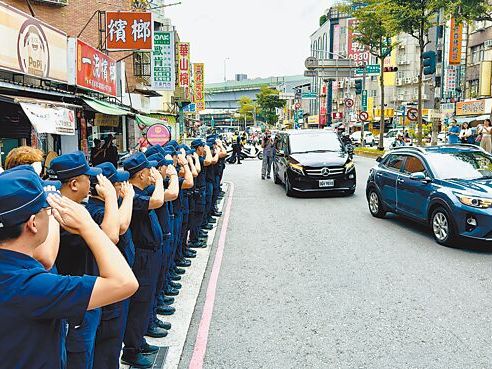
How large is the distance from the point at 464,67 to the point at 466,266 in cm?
4138

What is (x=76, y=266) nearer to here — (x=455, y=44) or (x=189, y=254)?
(x=189, y=254)

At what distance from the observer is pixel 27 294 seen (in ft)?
6.62

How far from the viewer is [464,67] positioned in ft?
145

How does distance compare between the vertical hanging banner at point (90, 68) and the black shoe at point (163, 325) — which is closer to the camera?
the black shoe at point (163, 325)

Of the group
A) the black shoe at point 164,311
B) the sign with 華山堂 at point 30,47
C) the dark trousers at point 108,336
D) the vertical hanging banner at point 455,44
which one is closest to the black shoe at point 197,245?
the black shoe at point 164,311

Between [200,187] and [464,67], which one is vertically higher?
[464,67]

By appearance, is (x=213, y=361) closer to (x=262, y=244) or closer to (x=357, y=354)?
(x=357, y=354)

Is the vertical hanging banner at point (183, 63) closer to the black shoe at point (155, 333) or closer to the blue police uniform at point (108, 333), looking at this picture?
the black shoe at point (155, 333)

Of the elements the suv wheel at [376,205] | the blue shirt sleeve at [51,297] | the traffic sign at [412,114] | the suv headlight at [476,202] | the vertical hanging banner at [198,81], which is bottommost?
the suv wheel at [376,205]

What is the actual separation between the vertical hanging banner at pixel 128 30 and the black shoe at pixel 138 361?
14708mm

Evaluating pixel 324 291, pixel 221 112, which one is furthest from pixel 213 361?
pixel 221 112

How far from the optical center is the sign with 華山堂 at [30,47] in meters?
8.82

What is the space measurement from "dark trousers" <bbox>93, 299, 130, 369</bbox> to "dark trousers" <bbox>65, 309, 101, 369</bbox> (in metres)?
0.47

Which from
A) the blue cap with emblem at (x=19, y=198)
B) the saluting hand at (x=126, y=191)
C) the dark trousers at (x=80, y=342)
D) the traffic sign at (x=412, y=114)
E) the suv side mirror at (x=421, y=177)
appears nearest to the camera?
the blue cap with emblem at (x=19, y=198)
